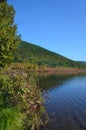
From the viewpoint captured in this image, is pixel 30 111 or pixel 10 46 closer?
pixel 30 111

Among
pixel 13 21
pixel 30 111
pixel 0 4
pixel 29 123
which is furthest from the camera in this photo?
pixel 13 21

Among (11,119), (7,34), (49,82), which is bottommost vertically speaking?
(49,82)

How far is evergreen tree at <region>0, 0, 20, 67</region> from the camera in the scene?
30.5m

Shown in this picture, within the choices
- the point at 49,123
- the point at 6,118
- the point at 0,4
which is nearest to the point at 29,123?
the point at 6,118

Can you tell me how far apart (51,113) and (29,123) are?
7708 millimetres

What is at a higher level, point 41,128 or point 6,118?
point 6,118

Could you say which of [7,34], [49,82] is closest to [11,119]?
[7,34]

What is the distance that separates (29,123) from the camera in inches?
575

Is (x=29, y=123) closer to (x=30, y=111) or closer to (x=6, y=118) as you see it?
(x=30, y=111)

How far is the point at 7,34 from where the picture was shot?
30766mm

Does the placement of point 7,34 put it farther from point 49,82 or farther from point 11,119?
point 49,82

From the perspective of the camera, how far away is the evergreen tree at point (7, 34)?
30453mm

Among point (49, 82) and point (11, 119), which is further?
point (49, 82)

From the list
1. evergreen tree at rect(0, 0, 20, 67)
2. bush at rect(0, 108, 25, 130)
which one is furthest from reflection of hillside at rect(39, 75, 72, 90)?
bush at rect(0, 108, 25, 130)
